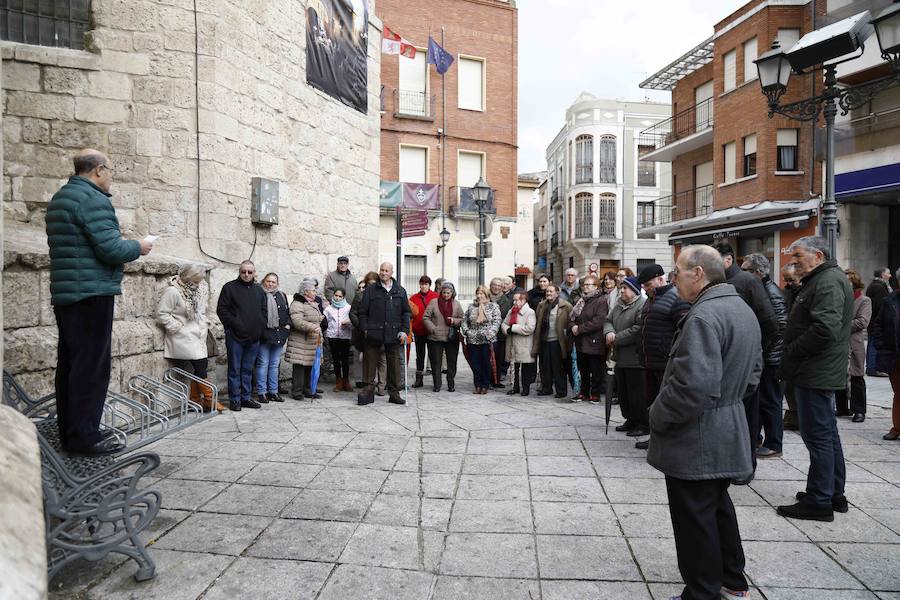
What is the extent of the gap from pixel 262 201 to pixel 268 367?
2163 mm

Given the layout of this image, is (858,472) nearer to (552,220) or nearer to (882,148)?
(882,148)

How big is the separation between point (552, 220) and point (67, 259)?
46.7 meters

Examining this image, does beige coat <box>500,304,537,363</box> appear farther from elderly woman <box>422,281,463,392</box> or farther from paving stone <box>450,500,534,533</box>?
paving stone <box>450,500,534,533</box>

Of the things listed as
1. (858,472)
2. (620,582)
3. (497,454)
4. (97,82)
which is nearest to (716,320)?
(620,582)

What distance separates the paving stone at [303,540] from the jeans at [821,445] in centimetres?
291

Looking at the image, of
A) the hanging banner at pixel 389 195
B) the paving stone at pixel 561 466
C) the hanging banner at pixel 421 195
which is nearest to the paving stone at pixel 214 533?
the paving stone at pixel 561 466

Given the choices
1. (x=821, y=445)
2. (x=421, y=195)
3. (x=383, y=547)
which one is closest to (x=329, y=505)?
(x=383, y=547)

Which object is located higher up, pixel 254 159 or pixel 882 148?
pixel 882 148

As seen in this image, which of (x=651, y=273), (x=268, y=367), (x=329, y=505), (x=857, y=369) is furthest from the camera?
(x=268, y=367)

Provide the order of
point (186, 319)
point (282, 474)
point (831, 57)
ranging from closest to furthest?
1. point (282, 474)
2. point (186, 319)
3. point (831, 57)

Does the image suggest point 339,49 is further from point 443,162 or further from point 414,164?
point 443,162

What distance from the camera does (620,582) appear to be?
309cm

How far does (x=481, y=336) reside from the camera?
30.5ft

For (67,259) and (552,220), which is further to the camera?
(552,220)
